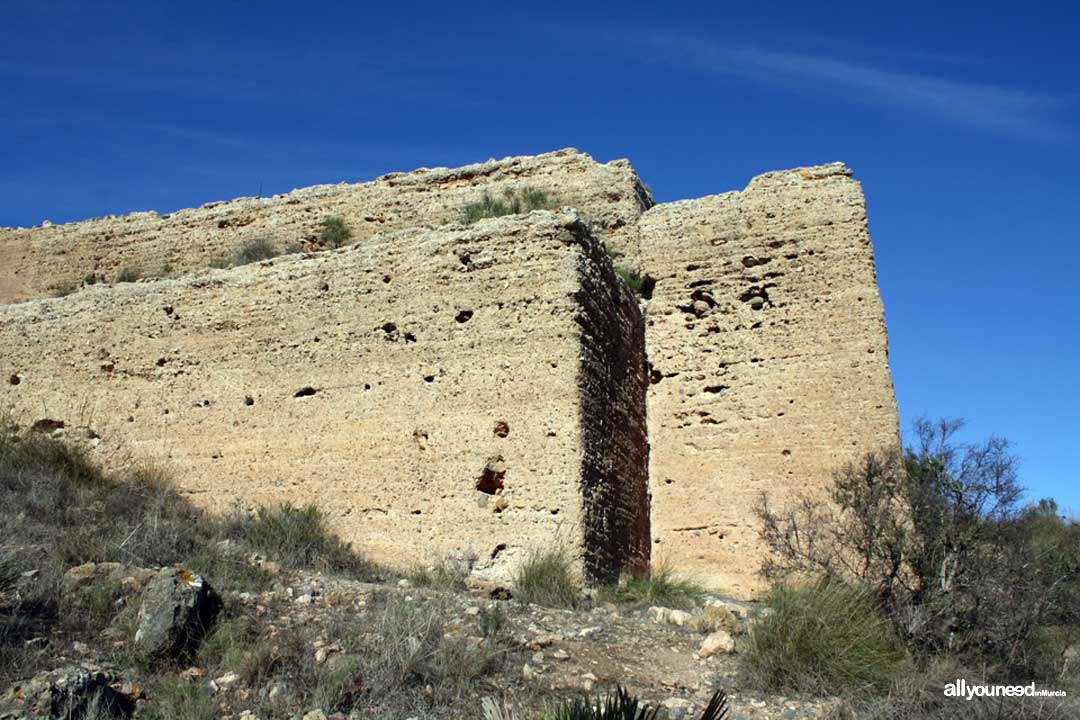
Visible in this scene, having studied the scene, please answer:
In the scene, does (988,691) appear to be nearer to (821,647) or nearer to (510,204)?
(821,647)

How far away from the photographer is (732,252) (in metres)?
10.3

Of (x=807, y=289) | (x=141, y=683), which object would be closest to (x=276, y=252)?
(x=807, y=289)

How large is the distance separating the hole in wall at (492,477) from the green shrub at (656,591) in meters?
1.24

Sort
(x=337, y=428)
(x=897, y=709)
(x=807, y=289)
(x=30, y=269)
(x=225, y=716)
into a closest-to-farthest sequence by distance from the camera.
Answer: (x=225, y=716) < (x=897, y=709) < (x=337, y=428) < (x=807, y=289) < (x=30, y=269)

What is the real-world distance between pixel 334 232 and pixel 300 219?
63cm

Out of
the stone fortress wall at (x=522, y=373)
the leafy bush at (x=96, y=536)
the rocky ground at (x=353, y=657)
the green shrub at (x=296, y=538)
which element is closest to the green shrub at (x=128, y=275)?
the stone fortress wall at (x=522, y=373)

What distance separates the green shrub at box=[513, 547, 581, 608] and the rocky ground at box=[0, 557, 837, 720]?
0.91ft

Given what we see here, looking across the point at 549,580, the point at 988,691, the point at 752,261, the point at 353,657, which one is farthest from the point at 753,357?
the point at 353,657

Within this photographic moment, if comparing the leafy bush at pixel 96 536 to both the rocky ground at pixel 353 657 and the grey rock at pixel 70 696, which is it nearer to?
the rocky ground at pixel 353 657

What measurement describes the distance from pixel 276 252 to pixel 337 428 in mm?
3745

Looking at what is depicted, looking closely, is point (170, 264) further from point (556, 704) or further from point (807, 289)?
point (556, 704)

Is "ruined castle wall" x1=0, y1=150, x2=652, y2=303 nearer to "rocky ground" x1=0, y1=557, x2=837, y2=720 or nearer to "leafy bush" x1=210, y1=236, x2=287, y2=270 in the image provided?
"leafy bush" x1=210, y1=236, x2=287, y2=270

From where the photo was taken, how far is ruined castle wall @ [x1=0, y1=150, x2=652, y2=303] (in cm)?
1116

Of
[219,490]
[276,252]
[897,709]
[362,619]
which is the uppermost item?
[276,252]
